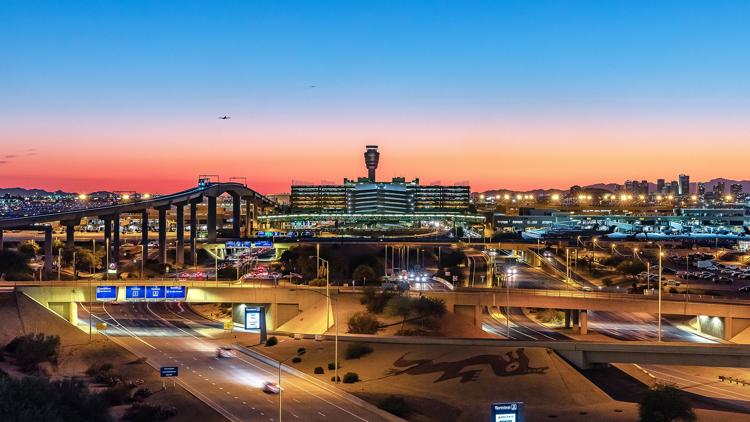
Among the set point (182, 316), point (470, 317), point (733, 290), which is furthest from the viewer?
point (733, 290)

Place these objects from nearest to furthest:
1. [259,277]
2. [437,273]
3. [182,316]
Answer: [182,316]
[259,277]
[437,273]

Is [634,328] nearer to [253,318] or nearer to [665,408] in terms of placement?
[253,318]

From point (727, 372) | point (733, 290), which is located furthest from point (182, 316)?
point (733, 290)

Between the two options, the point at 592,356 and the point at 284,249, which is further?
the point at 284,249

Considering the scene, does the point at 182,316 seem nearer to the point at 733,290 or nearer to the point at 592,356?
the point at 592,356

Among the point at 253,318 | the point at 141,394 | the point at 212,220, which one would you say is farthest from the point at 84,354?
the point at 212,220

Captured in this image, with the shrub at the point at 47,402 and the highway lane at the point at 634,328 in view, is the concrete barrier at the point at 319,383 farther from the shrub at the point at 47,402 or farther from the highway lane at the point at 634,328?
the highway lane at the point at 634,328
